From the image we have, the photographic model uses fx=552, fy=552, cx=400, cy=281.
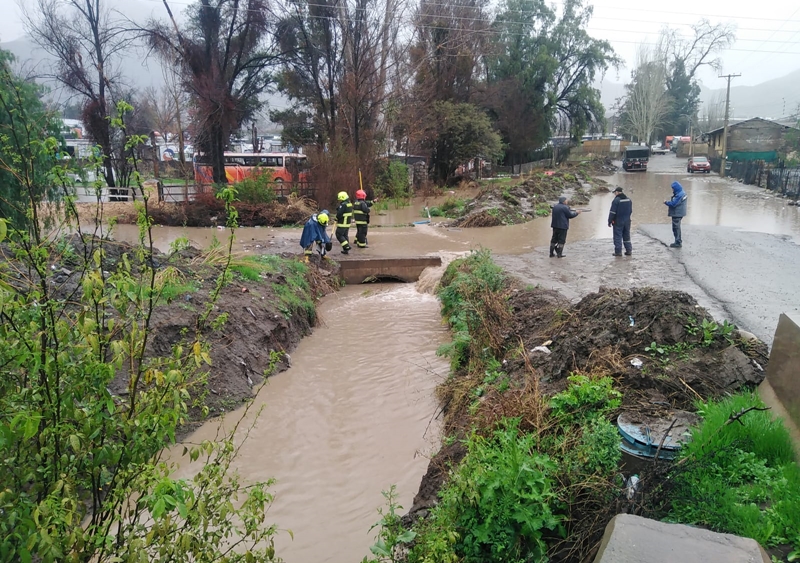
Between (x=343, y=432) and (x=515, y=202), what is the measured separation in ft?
60.6

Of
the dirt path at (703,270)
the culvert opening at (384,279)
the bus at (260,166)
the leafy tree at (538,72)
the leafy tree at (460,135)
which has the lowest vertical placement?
the culvert opening at (384,279)

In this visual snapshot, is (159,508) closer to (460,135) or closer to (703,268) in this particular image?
(703,268)

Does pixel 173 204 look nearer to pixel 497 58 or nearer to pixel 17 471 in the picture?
pixel 17 471

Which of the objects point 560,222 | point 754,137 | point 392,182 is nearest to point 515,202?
point 392,182

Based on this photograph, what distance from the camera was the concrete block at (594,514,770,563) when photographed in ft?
8.88

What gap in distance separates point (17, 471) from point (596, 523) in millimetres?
3164

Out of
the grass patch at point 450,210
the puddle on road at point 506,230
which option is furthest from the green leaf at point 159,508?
the grass patch at point 450,210

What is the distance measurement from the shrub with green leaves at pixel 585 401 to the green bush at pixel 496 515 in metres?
0.88

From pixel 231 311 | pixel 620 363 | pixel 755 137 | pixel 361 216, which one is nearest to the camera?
pixel 620 363

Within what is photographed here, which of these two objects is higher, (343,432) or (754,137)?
(754,137)

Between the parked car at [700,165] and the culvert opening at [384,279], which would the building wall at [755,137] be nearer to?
the parked car at [700,165]

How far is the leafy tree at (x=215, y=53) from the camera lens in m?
26.4

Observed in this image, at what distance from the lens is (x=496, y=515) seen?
3.63 metres

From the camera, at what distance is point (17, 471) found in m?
2.22
